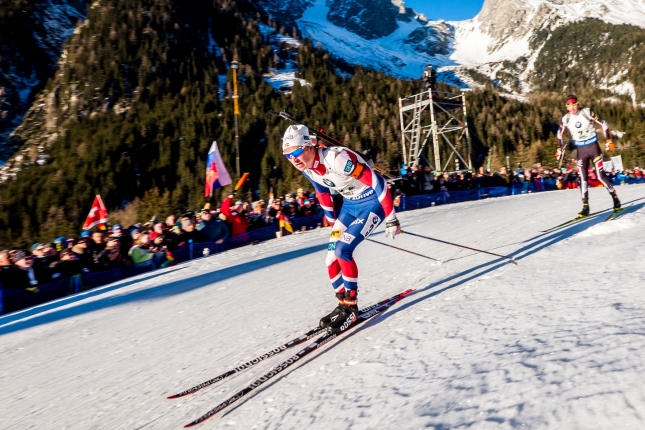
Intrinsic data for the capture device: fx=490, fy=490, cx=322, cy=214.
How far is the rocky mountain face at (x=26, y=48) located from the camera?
84750mm

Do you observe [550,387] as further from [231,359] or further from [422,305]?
[231,359]

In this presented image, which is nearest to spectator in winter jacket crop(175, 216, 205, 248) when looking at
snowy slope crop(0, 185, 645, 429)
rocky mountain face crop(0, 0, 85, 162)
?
snowy slope crop(0, 185, 645, 429)

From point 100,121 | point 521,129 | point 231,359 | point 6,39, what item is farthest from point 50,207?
point 521,129

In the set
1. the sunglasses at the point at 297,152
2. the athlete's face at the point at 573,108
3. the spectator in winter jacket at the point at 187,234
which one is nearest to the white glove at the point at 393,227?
the sunglasses at the point at 297,152

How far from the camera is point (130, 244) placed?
12453 mm

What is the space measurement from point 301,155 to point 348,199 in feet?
2.78

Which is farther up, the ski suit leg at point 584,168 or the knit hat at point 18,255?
the ski suit leg at point 584,168

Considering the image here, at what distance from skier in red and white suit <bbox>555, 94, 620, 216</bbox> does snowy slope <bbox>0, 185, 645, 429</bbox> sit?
0.79 meters

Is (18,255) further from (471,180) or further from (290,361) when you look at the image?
(471,180)

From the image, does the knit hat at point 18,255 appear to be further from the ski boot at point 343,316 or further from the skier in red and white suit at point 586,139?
the skier in red and white suit at point 586,139

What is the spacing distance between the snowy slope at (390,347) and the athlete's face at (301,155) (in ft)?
5.84

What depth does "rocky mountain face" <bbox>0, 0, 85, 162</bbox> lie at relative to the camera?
3337 inches

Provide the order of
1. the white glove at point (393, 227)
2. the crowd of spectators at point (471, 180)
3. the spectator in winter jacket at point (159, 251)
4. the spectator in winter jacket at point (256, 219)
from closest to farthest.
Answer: the white glove at point (393, 227) → the spectator in winter jacket at point (159, 251) → the spectator in winter jacket at point (256, 219) → the crowd of spectators at point (471, 180)

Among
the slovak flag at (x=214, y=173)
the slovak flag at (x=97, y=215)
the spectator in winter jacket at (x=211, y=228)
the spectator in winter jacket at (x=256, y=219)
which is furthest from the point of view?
the slovak flag at (x=214, y=173)
